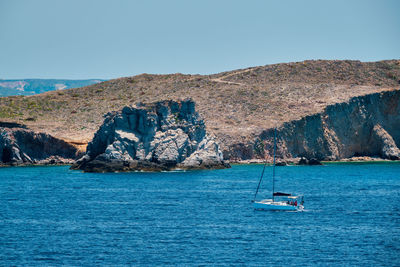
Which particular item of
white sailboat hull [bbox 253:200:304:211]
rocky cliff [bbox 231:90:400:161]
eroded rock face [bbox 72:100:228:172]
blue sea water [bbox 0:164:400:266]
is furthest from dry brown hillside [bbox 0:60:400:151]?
white sailboat hull [bbox 253:200:304:211]

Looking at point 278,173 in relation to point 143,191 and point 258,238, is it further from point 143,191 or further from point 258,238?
point 258,238

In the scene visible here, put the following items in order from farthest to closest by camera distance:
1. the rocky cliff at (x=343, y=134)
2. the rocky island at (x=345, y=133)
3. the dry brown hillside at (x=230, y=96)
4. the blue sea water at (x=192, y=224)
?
the dry brown hillside at (x=230, y=96), the rocky island at (x=345, y=133), the rocky cliff at (x=343, y=134), the blue sea water at (x=192, y=224)

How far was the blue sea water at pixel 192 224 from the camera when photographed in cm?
3622

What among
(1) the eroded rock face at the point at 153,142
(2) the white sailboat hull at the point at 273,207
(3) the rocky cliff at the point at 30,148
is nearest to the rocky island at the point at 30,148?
(3) the rocky cliff at the point at 30,148

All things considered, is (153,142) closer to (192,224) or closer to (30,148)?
(30,148)

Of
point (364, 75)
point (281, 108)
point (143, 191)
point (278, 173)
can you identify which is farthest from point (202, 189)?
point (364, 75)

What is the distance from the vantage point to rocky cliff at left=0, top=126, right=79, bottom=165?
357 ft

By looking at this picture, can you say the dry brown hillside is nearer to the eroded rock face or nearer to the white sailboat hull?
the eroded rock face

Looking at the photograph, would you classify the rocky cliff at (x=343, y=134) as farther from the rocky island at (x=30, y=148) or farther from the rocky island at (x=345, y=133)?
the rocky island at (x=30, y=148)

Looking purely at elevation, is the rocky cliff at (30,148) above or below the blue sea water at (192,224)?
above

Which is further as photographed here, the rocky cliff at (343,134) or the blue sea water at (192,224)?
the rocky cliff at (343,134)

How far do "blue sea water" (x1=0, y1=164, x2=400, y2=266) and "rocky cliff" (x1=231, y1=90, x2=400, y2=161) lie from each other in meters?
37.4

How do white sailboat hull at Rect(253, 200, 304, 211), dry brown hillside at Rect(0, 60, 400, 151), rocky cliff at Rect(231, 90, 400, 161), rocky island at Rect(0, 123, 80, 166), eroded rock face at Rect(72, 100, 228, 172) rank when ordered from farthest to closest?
dry brown hillside at Rect(0, 60, 400, 151), rocky cliff at Rect(231, 90, 400, 161), rocky island at Rect(0, 123, 80, 166), eroded rock face at Rect(72, 100, 228, 172), white sailboat hull at Rect(253, 200, 304, 211)

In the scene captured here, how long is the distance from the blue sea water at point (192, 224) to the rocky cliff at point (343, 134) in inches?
1471
